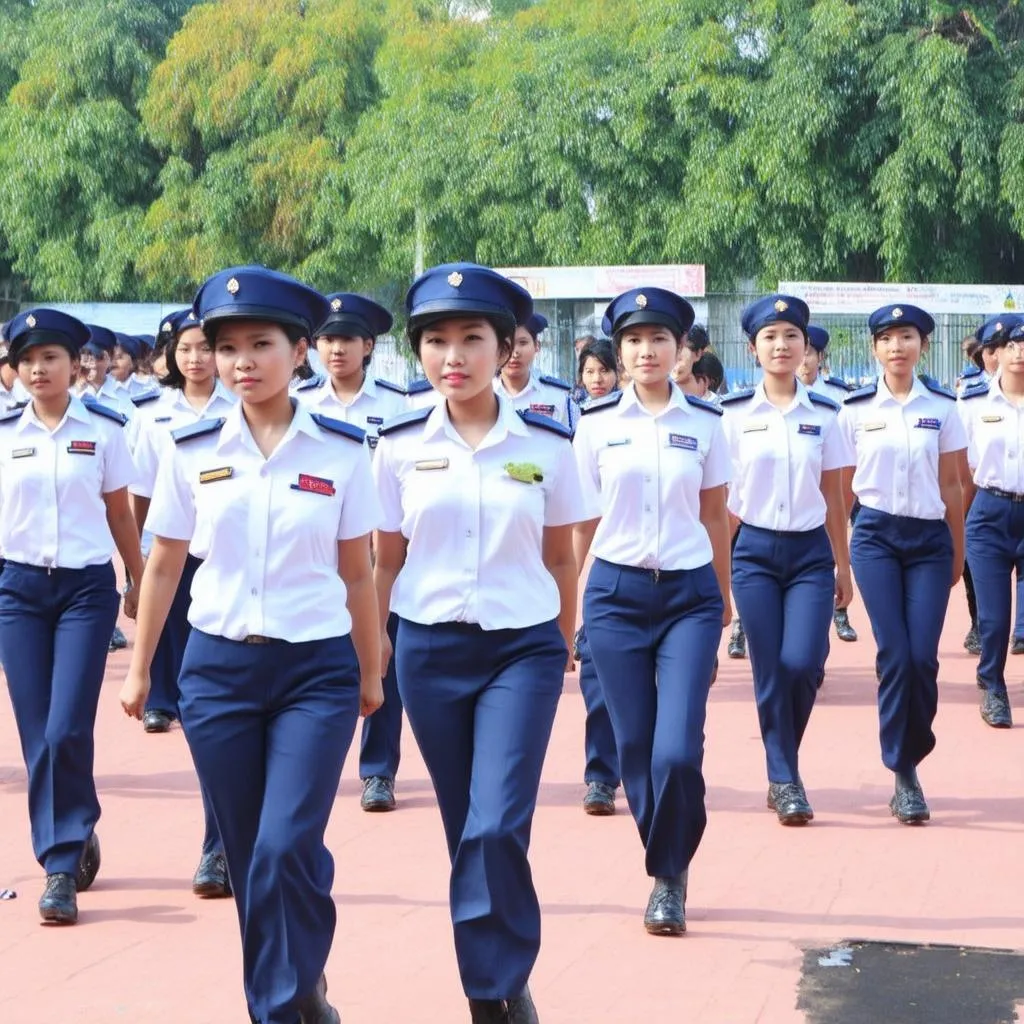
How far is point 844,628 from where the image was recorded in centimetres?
1246

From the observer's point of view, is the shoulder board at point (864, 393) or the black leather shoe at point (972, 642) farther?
the black leather shoe at point (972, 642)

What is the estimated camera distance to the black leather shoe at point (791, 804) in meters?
7.00

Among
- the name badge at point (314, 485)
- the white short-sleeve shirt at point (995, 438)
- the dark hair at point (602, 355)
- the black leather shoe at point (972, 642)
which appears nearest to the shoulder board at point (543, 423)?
the name badge at point (314, 485)

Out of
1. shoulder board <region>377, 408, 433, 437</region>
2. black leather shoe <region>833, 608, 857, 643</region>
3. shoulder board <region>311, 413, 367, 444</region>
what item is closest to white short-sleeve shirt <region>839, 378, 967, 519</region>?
shoulder board <region>377, 408, 433, 437</region>

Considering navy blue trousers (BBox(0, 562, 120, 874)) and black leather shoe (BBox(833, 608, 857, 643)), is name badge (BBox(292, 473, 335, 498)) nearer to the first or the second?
navy blue trousers (BBox(0, 562, 120, 874))

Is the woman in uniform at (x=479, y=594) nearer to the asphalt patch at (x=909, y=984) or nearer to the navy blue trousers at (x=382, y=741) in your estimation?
the asphalt patch at (x=909, y=984)

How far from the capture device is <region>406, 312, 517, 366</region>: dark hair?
4516mm

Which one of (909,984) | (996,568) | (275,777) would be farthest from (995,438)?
(275,777)

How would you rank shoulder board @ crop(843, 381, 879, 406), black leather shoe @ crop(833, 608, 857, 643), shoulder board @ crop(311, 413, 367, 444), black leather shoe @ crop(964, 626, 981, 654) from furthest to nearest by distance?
black leather shoe @ crop(833, 608, 857, 643) → black leather shoe @ crop(964, 626, 981, 654) → shoulder board @ crop(843, 381, 879, 406) → shoulder board @ crop(311, 413, 367, 444)

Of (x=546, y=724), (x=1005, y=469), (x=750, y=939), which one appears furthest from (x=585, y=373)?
(x=546, y=724)

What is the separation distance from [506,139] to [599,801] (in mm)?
25167

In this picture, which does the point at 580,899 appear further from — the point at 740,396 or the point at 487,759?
the point at 740,396

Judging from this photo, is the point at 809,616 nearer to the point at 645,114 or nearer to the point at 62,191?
the point at 645,114

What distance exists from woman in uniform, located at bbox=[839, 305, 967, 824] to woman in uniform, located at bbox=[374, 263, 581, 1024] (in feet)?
9.38
